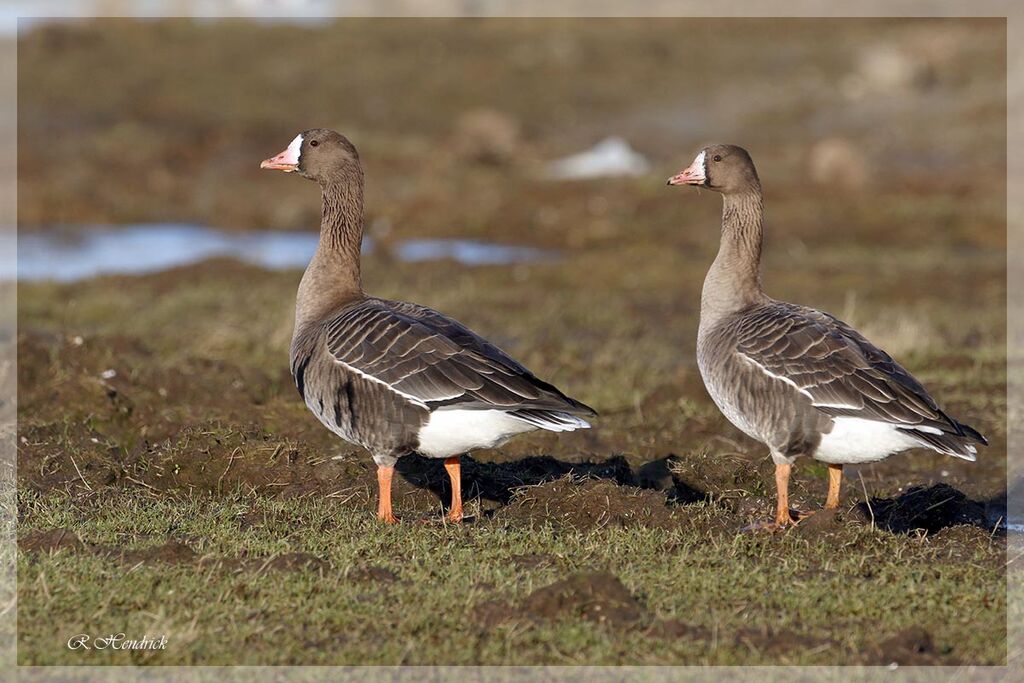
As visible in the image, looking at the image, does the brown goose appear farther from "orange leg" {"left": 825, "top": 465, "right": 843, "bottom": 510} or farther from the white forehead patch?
the white forehead patch

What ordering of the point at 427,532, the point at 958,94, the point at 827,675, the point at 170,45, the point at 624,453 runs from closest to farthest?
the point at 827,675 < the point at 427,532 < the point at 624,453 < the point at 958,94 < the point at 170,45

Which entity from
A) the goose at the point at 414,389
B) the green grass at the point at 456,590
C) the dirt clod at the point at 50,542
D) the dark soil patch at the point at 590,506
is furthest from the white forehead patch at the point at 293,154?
the dirt clod at the point at 50,542

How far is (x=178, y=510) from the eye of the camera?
26.5ft

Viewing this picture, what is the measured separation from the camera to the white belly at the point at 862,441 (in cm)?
795

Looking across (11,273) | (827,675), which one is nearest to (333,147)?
(827,675)

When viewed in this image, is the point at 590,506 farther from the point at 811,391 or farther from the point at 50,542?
the point at 50,542

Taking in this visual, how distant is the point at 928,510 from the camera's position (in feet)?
29.0

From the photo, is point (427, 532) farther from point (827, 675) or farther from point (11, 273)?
point (11, 273)

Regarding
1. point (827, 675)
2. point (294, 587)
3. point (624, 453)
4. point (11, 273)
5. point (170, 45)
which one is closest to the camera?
point (827, 675)

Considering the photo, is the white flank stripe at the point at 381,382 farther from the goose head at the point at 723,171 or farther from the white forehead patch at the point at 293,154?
the goose head at the point at 723,171

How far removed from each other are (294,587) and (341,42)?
51.0 meters

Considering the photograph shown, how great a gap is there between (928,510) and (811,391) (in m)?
1.48

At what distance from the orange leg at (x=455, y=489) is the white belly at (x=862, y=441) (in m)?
2.33

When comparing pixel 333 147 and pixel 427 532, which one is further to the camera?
pixel 333 147
